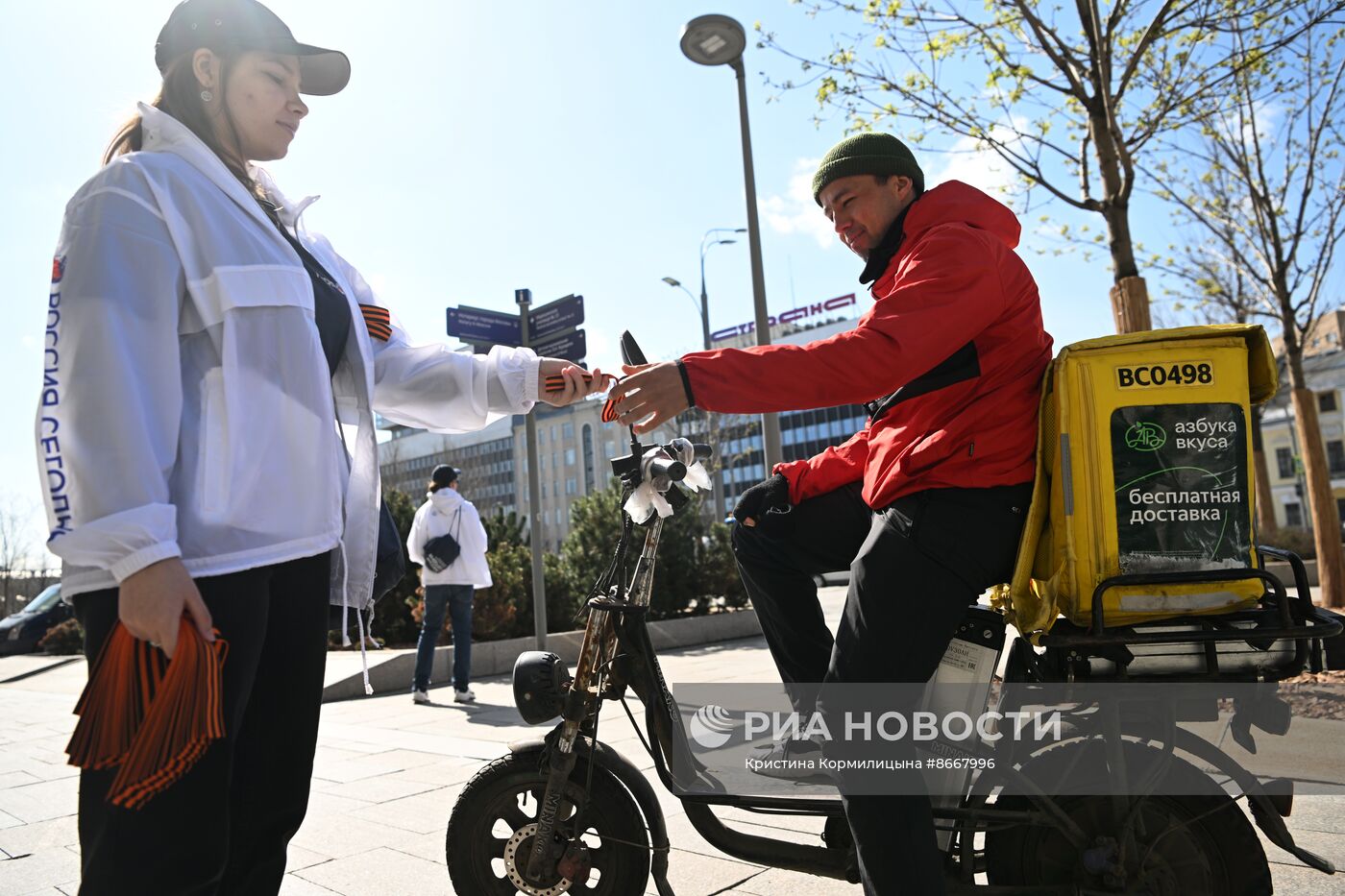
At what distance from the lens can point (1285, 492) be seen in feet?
188

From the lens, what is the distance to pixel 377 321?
2.26m

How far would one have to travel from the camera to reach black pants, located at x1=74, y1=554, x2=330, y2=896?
4.65 feet

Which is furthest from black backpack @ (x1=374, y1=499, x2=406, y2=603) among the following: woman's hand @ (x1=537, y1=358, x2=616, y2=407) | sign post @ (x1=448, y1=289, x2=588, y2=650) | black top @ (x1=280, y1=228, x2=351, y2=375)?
sign post @ (x1=448, y1=289, x2=588, y2=650)

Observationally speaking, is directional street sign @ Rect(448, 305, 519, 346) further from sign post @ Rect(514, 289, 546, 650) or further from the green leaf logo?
the green leaf logo

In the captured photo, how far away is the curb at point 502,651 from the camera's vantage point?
348 inches

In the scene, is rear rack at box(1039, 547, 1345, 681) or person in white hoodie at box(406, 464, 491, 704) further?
person in white hoodie at box(406, 464, 491, 704)

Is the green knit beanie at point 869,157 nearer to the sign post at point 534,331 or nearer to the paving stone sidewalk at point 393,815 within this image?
the paving stone sidewalk at point 393,815

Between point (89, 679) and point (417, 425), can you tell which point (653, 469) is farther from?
point (89, 679)

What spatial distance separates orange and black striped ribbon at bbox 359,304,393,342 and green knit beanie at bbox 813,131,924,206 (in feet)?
3.97

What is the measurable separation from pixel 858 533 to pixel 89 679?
6.07 feet

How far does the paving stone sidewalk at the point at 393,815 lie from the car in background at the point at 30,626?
1208cm

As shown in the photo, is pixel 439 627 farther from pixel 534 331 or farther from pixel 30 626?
pixel 30 626

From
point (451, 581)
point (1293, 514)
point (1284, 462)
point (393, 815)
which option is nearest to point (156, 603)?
point (393, 815)

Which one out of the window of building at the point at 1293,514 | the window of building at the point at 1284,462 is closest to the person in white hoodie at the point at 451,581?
the window of building at the point at 1284,462
